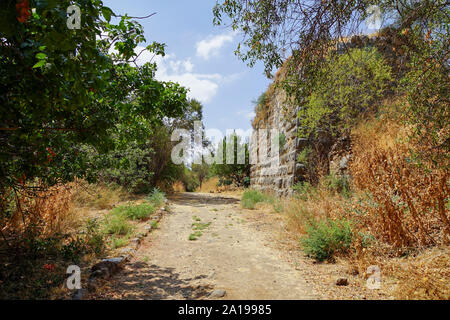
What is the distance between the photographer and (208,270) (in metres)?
3.62

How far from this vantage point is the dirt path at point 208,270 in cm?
291

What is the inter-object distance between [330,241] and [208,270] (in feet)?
5.82

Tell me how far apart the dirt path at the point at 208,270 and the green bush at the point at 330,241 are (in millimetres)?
484

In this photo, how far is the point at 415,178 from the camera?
350 cm

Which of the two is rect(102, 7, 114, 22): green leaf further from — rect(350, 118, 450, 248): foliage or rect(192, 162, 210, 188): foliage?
rect(192, 162, 210, 188): foliage

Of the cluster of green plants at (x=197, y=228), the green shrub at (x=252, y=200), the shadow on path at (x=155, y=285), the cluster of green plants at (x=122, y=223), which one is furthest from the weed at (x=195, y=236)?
the green shrub at (x=252, y=200)

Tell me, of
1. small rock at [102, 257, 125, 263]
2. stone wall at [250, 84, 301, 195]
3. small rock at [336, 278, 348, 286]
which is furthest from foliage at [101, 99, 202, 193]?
small rock at [336, 278, 348, 286]

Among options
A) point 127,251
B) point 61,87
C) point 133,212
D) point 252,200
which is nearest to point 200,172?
point 252,200

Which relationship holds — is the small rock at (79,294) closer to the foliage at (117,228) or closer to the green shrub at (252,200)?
the foliage at (117,228)

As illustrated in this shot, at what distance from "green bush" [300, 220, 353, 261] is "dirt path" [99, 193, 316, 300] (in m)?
0.48

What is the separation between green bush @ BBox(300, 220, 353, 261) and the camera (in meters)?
3.76

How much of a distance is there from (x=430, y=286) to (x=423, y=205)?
4.13ft

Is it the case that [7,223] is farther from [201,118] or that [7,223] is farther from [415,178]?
[201,118]
